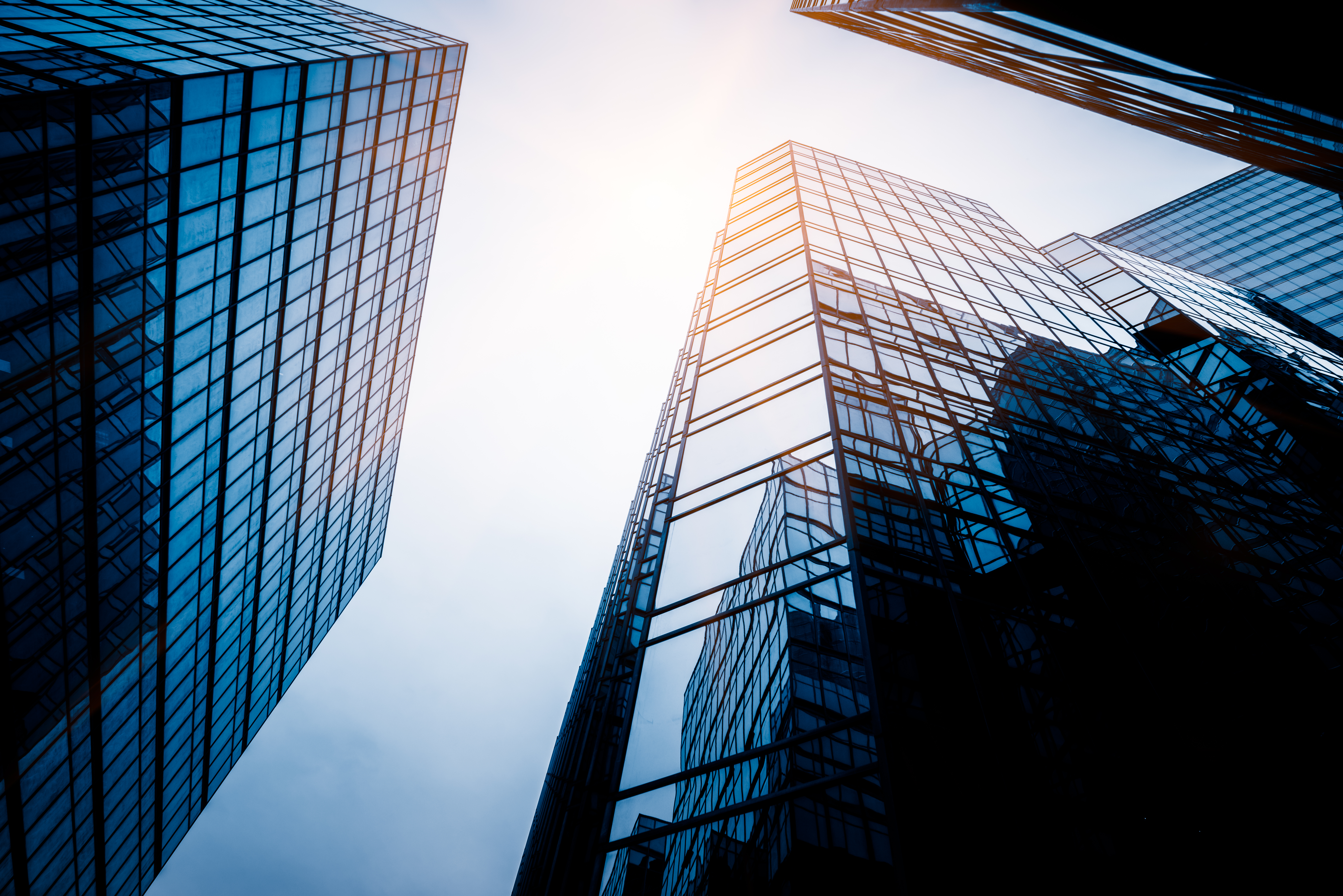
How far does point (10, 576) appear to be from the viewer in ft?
50.5

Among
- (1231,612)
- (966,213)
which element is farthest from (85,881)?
(966,213)

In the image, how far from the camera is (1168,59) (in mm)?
7930

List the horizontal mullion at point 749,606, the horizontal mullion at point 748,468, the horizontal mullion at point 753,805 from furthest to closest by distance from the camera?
the horizontal mullion at point 748,468
the horizontal mullion at point 749,606
the horizontal mullion at point 753,805

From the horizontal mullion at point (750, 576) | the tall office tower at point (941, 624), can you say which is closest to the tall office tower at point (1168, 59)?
the tall office tower at point (941, 624)

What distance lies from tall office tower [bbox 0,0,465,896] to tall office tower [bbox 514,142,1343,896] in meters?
13.3

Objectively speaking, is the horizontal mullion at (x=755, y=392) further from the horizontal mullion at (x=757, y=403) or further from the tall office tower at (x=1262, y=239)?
the tall office tower at (x=1262, y=239)

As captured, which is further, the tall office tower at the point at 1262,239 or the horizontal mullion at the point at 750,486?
the tall office tower at the point at 1262,239

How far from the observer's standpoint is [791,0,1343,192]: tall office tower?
6703 millimetres

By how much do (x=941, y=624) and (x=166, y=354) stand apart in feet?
64.2

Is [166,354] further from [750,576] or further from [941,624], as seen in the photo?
[941,624]

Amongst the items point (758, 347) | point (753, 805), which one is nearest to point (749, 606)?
point (753, 805)

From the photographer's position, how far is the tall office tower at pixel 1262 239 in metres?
57.2

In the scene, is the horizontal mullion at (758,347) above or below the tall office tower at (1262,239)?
below

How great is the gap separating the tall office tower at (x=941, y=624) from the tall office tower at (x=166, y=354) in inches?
523
